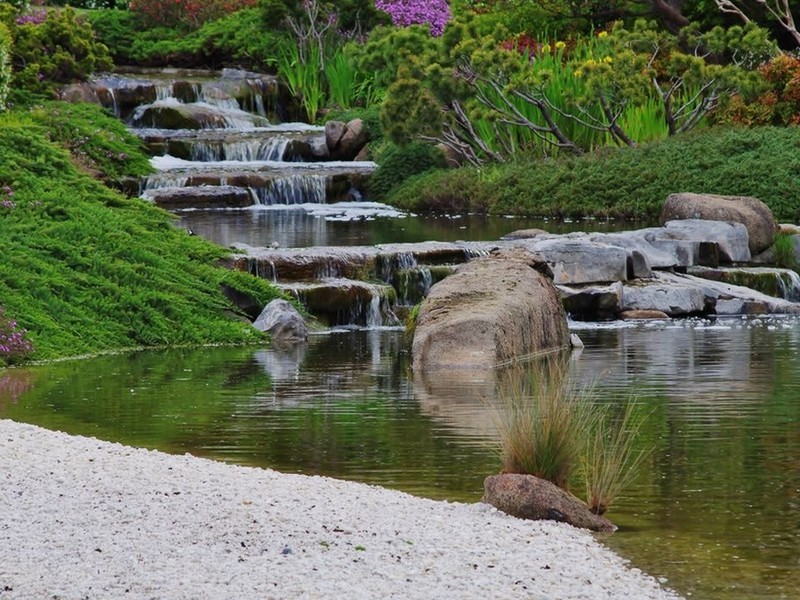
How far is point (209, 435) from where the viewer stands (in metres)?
10.1

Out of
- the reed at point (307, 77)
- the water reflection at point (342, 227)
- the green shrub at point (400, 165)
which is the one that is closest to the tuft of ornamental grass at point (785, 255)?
the water reflection at point (342, 227)

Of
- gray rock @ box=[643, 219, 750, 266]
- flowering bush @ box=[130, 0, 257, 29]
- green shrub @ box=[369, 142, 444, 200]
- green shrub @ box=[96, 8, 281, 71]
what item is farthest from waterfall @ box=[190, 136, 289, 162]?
flowering bush @ box=[130, 0, 257, 29]

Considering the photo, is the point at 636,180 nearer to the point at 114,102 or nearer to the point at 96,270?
the point at 96,270

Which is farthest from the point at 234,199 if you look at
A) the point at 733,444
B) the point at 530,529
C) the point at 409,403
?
the point at 530,529

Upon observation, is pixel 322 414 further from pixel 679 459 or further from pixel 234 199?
pixel 234 199

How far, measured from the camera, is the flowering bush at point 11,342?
13.6 meters

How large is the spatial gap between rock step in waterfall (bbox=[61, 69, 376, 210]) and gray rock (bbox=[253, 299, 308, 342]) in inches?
345

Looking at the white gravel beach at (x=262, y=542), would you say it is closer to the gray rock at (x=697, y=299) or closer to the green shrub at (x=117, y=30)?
the gray rock at (x=697, y=299)

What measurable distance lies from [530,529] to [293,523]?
1.12 m

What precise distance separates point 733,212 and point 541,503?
13080 millimetres

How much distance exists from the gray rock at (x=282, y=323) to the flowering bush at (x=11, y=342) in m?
2.69

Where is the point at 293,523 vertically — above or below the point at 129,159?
below

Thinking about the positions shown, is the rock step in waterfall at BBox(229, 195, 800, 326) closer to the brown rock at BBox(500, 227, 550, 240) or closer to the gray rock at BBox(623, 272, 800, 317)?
the gray rock at BBox(623, 272, 800, 317)

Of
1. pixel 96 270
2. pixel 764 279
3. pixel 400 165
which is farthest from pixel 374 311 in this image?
pixel 400 165
